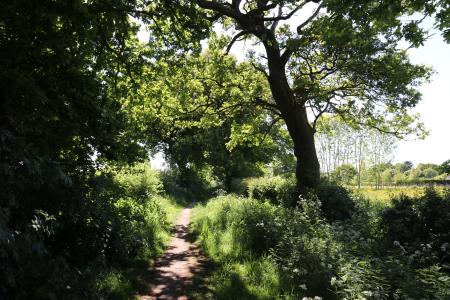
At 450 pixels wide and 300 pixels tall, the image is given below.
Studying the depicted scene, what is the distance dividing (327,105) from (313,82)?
1.22 meters

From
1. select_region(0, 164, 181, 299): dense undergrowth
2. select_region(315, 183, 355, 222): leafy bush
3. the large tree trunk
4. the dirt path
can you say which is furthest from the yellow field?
select_region(0, 164, 181, 299): dense undergrowth

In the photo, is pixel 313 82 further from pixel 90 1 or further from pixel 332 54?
pixel 90 1

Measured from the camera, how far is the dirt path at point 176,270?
7907 millimetres

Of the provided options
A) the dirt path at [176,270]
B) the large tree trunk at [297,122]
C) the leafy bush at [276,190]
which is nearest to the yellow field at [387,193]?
the large tree trunk at [297,122]

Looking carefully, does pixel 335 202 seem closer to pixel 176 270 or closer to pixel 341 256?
pixel 176 270

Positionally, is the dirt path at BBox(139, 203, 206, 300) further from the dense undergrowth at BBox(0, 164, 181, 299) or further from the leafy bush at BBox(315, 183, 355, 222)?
the leafy bush at BBox(315, 183, 355, 222)

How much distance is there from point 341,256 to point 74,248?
4.75 m

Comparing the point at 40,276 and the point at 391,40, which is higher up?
the point at 391,40

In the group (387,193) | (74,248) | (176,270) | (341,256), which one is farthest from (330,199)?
(74,248)

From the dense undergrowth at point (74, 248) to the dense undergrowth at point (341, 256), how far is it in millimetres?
2240

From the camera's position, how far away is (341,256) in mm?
6711

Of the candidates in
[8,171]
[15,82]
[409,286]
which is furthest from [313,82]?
[8,171]

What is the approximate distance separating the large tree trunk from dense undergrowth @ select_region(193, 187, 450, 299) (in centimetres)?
497

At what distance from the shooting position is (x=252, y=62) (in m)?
16.6
